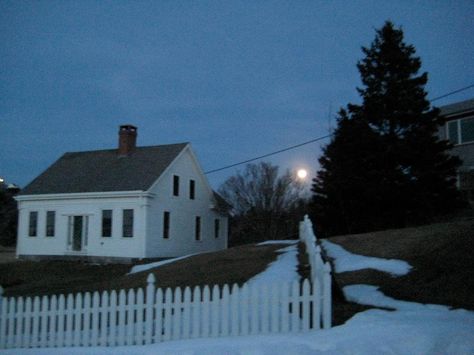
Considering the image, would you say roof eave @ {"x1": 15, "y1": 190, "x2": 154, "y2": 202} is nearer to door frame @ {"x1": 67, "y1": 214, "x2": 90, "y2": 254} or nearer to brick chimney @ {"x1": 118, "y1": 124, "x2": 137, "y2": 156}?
door frame @ {"x1": 67, "y1": 214, "x2": 90, "y2": 254}

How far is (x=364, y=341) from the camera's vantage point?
204 inches

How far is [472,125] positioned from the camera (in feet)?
76.1

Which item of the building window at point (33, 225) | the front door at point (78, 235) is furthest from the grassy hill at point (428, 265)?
the building window at point (33, 225)

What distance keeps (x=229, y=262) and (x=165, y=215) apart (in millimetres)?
9604

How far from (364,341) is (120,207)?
19648 millimetres

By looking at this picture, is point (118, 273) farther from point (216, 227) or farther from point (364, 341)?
point (364, 341)

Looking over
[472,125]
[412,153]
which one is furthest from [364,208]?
[472,125]

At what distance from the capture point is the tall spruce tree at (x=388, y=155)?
1981cm

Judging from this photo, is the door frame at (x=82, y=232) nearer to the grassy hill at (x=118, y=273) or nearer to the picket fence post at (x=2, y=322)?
the grassy hill at (x=118, y=273)

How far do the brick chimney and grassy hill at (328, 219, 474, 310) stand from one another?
54.3 feet

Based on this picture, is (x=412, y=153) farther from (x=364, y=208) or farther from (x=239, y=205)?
(x=239, y=205)

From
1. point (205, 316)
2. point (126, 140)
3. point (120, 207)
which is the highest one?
point (126, 140)

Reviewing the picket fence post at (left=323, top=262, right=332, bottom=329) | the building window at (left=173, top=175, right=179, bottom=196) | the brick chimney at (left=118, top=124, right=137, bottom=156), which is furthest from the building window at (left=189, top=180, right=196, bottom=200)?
the picket fence post at (left=323, top=262, right=332, bottom=329)

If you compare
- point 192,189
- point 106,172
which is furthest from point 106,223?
point 192,189
